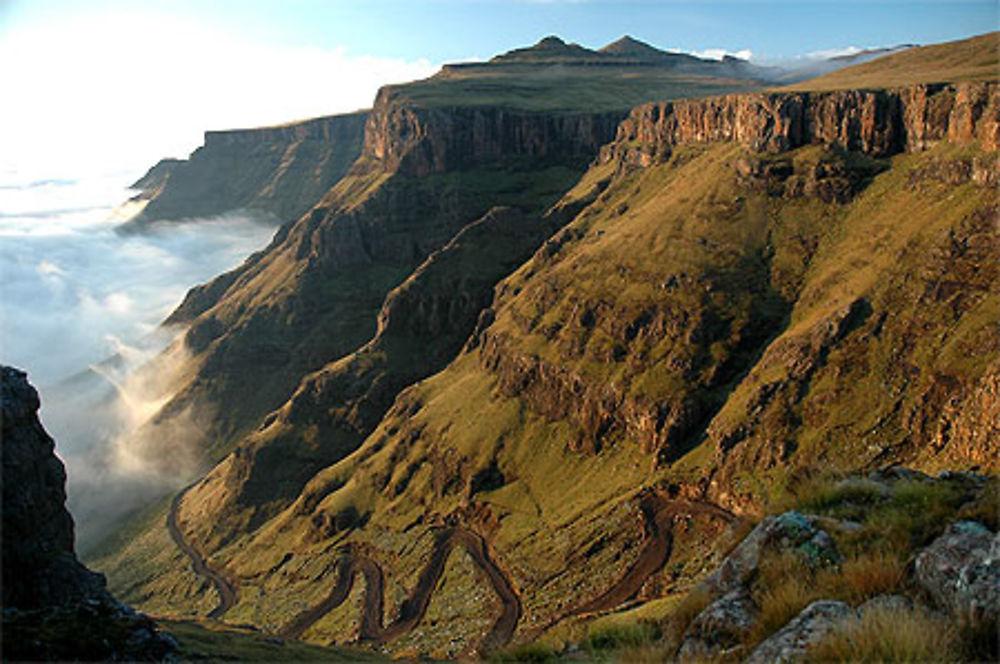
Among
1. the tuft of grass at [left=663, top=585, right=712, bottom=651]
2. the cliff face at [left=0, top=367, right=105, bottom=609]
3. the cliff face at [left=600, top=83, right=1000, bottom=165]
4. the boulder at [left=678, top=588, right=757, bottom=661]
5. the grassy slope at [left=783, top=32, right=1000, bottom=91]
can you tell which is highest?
the grassy slope at [left=783, top=32, right=1000, bottom=91]

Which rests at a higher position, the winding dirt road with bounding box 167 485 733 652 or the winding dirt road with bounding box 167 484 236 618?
the winding dirt road with bounding box 167 485 733 652

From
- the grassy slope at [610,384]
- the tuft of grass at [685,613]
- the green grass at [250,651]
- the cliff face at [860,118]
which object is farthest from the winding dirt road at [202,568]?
the cliff face at [860,118]

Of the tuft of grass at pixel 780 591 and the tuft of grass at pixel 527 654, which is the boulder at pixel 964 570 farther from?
the tuft of grass at pixel 527 654

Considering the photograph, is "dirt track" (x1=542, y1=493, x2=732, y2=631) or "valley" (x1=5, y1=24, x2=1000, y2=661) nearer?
"valley" (x1=5, y1=24, x2=1000, y2=661)

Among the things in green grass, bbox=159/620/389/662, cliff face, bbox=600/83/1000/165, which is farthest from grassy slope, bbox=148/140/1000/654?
green grass, bbox=159/620/389/662

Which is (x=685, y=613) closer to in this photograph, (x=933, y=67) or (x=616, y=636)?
(x=616, y=636)

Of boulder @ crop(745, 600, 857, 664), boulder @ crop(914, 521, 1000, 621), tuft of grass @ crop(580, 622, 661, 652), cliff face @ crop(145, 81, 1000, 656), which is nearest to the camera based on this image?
boulder @ crop(914, 521, 1000, 621)

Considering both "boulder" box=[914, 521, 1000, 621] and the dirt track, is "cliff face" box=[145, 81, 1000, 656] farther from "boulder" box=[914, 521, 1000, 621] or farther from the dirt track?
"boulder" box=[914, 521, 1000, 621]
